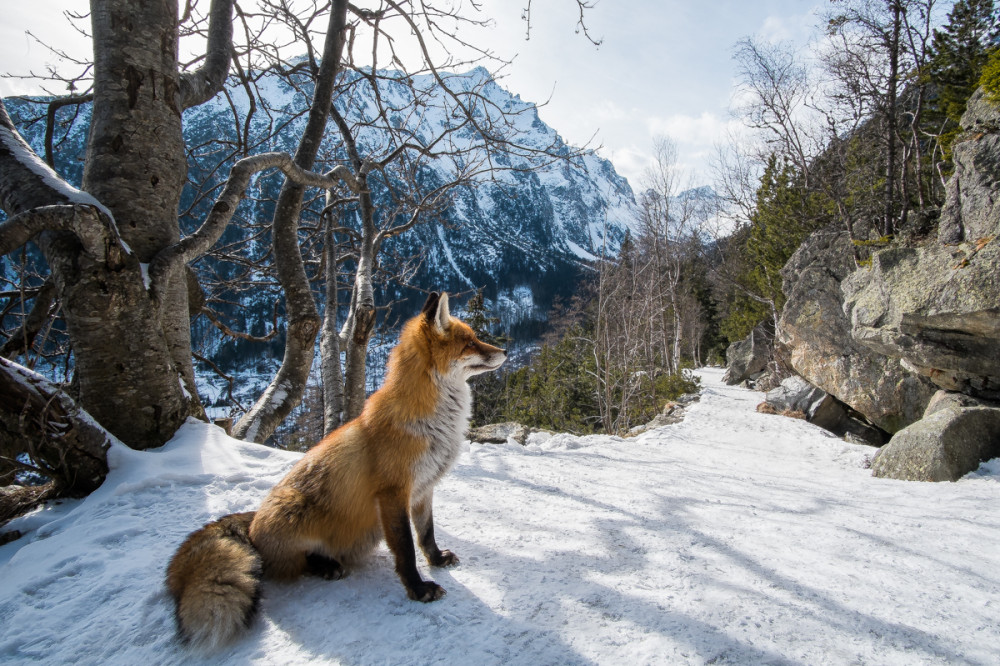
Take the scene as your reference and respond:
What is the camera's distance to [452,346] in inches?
104

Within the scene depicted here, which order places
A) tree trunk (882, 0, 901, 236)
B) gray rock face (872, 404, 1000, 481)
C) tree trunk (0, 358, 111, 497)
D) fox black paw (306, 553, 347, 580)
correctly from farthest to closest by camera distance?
tree trunk (882, 0, 901, 236)
gray rock face (872, 404, 1000, 481)
tree trunk (0, 358, 111, 497)
fox black paw (306, 553, 347, 580)

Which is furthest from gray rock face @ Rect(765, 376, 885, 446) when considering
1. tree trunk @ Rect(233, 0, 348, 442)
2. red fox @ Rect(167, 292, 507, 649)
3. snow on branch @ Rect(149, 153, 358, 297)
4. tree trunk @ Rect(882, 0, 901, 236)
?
snow on branch @ Rect(149, 153, 358, 297)

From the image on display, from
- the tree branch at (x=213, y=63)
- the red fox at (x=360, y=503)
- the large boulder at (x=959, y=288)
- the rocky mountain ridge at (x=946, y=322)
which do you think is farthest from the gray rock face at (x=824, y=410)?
the tree branch at (x=213, y=63)

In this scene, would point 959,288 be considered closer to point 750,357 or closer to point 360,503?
point 360,503

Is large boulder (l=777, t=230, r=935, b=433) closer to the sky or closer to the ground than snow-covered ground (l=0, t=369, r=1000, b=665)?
closer to the sky

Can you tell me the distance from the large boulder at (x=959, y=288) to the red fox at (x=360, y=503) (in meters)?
7.62

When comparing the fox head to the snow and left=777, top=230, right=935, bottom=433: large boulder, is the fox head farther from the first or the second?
left=777, top=230, right=935, bottom=433: large boulder

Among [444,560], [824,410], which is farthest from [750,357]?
[444,560]

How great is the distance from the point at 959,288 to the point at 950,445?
2369 mm

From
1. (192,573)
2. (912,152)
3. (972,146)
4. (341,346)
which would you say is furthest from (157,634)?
(912,152)

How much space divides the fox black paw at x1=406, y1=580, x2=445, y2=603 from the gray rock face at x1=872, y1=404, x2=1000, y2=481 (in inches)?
278

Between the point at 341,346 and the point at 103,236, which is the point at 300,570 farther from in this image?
the point at 341,346

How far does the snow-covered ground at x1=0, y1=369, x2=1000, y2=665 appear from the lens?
172 cm

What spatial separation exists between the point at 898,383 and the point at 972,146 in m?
4.95
